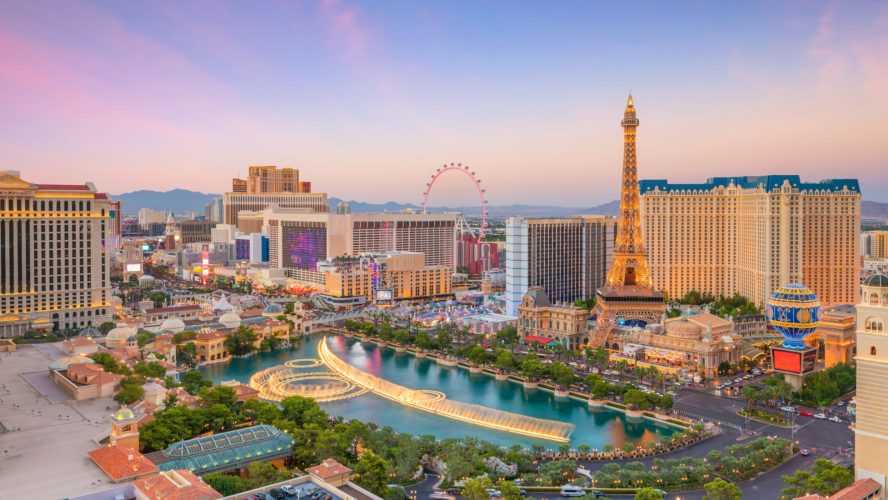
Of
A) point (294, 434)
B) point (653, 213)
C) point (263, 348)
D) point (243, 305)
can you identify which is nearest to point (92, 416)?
point (294, 434)

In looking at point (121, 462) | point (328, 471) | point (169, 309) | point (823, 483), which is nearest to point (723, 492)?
point (823, 483)

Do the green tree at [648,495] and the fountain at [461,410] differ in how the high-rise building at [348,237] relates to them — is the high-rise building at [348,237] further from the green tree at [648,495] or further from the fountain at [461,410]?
the green tree at [648,495]

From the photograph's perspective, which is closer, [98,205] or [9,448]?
[9,448]

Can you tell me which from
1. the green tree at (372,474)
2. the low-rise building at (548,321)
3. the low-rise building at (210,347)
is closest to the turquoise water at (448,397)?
the low-rise building at (210,347)

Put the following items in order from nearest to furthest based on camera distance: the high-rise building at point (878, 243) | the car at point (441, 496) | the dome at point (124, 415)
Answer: the car at point (441, 496) < the dome at point (124, 415) < the high-rise building at point (878, 243)

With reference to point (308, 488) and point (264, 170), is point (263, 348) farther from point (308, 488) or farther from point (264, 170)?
point (264, 170)

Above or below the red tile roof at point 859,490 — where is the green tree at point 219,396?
below

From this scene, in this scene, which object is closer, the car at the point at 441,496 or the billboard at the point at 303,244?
the car at the point at 441,496
